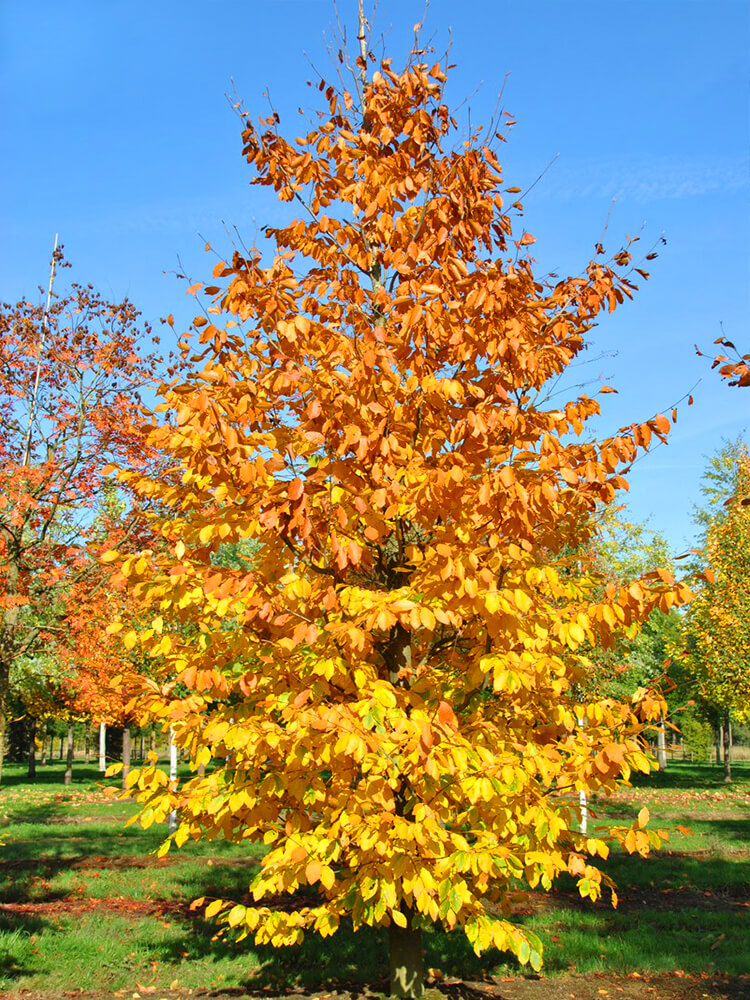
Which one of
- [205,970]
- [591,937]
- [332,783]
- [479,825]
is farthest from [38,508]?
[591,937]

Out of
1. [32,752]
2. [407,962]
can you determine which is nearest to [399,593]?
[407,962]

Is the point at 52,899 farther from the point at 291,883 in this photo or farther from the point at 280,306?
the point at 280,306

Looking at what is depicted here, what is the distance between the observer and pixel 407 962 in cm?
501

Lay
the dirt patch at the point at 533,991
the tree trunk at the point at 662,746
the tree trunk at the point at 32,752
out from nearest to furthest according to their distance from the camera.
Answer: the tree trunk at the point at 662,746, the dirt patch at the point at 533,991, the tree trunk at the point at 32,752

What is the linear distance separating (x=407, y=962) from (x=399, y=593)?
3231 millimetres

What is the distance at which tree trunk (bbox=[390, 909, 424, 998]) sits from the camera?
4961mm

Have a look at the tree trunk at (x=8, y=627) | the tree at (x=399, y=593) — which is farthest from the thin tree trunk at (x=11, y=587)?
the tree at (x=399, y=593)

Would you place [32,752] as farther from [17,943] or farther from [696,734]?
[696,734]

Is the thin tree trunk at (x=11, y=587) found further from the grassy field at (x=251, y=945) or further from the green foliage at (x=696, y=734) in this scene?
the green foliage at (x=696, y=734)

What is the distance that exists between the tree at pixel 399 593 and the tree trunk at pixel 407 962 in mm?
15

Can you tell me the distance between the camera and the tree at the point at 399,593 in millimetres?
3531

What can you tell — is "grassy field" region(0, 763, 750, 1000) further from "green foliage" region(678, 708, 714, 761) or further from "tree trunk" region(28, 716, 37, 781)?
"green foliage" region(678, 708, 714, 761)

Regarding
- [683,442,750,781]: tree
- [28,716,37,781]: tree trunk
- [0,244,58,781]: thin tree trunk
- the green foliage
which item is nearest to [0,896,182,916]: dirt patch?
[0,244,58,781]: thin tree trunk

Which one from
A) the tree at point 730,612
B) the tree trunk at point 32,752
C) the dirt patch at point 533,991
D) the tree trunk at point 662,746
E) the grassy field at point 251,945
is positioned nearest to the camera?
the tree trunk at point 662,746
